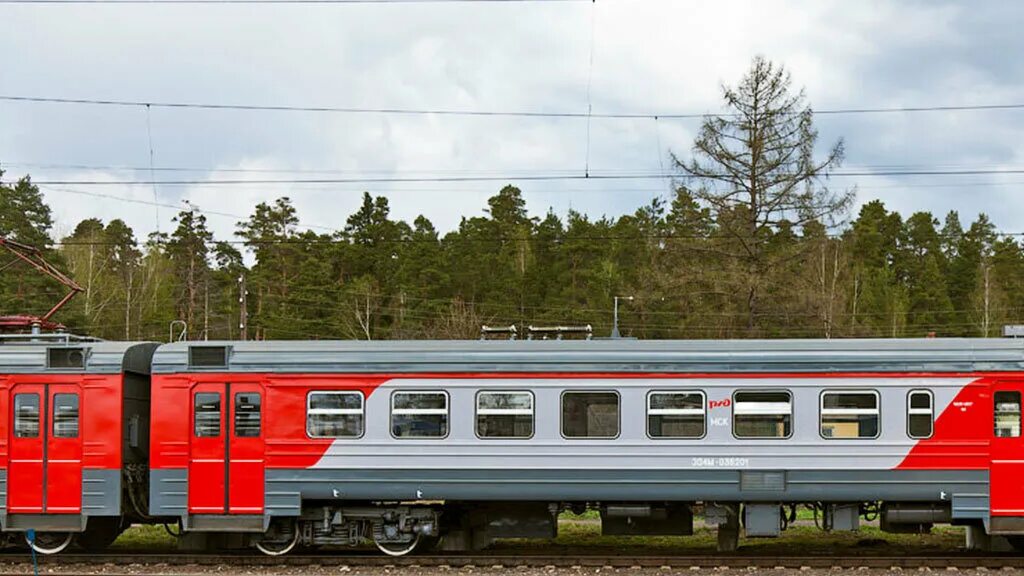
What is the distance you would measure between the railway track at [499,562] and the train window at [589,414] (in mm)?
1825

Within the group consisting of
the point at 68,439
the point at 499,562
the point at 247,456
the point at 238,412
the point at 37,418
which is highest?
the point at 238,412

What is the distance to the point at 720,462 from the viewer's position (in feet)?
52.2

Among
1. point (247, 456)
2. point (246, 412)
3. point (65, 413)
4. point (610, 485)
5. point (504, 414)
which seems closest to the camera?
point (610, 485)

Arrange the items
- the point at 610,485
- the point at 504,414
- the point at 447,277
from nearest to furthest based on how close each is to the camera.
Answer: the point at 610,485 < the point at 504,414 < the point at 447,277

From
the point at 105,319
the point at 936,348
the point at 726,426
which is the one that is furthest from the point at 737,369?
the point at 105,319

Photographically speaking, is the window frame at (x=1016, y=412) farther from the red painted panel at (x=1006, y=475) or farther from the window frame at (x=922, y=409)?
the window frame at (x=922, y=409)

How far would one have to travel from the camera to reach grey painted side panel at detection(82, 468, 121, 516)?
54.2 ft

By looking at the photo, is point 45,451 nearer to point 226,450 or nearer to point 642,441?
point 226,450

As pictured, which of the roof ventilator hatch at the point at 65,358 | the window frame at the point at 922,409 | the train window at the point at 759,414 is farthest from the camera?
the roof ventilator hatch at the point at 65,358

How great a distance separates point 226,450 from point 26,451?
2973 millimetres

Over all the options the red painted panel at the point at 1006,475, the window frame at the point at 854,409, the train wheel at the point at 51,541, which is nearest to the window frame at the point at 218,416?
the train wheel at the point at 51,541

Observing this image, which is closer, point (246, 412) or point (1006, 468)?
point (1006, 468)

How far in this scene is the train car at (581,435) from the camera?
15.7 metres

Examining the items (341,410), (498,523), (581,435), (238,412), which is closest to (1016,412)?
(581,435)
